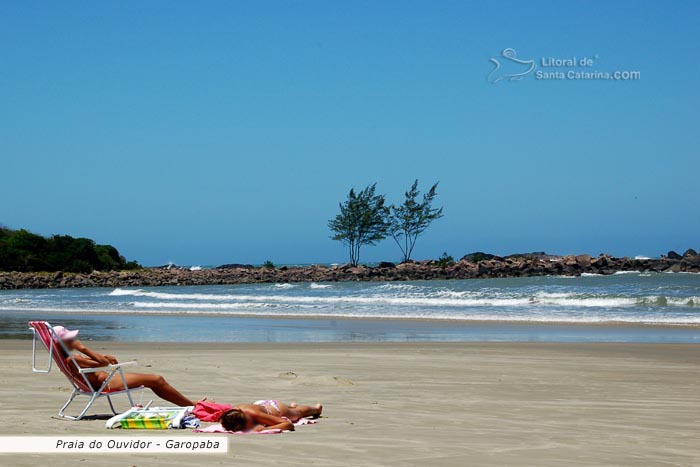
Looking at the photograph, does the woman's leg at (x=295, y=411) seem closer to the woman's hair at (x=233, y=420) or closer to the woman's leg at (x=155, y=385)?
the woman's hair at (x=233, y=420)

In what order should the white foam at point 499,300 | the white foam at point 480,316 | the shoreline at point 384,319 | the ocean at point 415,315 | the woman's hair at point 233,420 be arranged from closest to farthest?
the woman's hair at point 233,420, the ocean at point 415,315, the shoreline at point 384,319, the white foam at point 480,316, the white foam at point 499,300

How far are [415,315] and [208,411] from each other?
1927 cm

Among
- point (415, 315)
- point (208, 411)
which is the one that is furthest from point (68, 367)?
point (415, 315)

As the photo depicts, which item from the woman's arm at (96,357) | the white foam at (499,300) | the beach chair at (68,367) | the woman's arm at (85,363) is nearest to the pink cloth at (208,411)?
the beach chair at (68,367)

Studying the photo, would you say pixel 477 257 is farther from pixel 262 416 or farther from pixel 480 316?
pixel 262 416

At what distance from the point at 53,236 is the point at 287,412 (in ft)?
222

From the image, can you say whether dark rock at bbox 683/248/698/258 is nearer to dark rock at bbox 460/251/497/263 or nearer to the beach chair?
dark rock at bbox 460/251/497/263

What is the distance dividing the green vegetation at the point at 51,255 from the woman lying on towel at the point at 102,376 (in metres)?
59.6

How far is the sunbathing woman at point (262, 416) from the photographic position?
6828 millimetres

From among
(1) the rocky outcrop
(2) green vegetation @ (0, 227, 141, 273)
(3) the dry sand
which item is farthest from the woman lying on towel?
(2) green vegetation @ (0, 227, 141, 273)

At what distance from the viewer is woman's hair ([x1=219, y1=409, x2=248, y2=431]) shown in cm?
682

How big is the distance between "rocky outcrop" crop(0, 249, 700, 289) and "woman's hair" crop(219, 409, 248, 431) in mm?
46889
